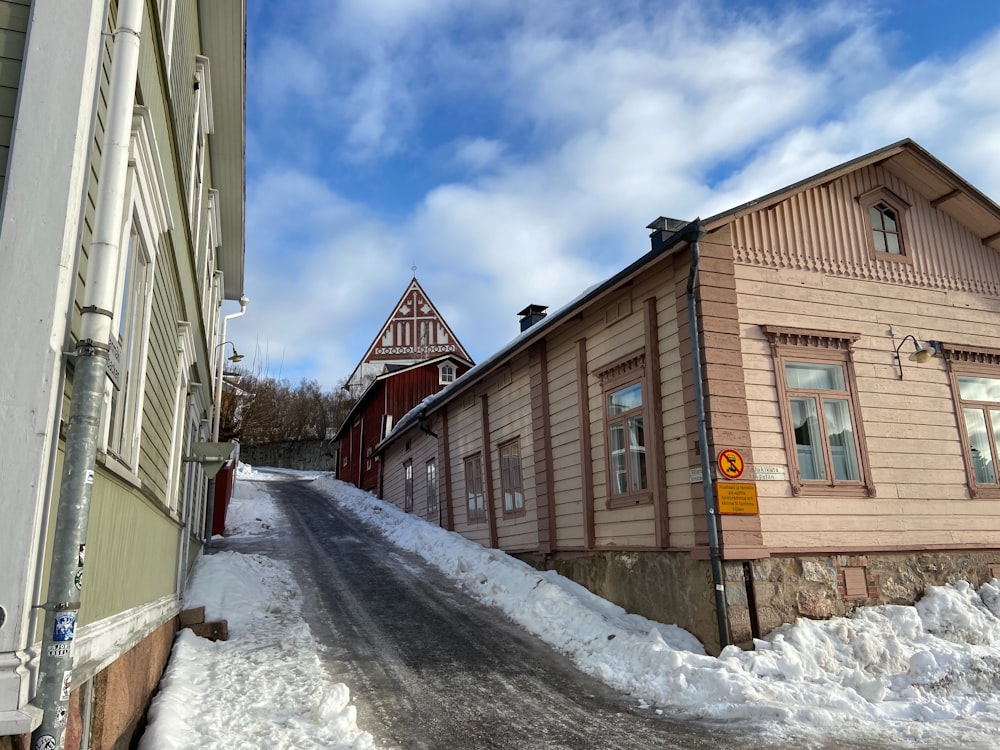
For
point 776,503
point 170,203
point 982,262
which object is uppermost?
point 982,262

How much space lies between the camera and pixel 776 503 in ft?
31.0

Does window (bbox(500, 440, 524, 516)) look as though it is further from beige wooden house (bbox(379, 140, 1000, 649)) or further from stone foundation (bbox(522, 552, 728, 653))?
stone foundation (bbox(522, 552, 728, 653))

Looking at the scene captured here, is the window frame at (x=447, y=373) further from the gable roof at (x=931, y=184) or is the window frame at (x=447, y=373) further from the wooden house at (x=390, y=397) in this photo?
the gable roof at (x=931, y=184)

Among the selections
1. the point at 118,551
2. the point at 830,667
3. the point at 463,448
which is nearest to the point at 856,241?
the point at 830,667

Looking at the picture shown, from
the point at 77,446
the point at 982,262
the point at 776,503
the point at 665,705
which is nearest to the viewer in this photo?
the point at 77,446

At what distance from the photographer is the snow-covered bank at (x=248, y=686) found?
6.00 meters

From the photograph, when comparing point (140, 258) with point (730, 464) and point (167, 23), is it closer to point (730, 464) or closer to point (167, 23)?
point (167, 23)

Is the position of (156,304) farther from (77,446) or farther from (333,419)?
(333,419)

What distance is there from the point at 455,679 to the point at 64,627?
18.7ft

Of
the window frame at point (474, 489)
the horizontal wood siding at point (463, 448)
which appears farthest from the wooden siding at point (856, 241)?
the window frame at point (474, 489)

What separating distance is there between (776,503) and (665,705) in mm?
3151

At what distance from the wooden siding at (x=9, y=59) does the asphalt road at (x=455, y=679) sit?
5202mm

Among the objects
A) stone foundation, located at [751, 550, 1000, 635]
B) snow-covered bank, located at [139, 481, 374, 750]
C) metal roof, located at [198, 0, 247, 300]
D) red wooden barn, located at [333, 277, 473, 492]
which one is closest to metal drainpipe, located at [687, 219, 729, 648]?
stone foundation, located at [751, 550, 1000, 635]

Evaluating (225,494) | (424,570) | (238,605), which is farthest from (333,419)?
(238,605)
